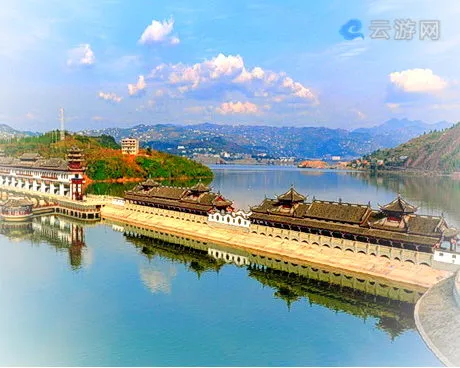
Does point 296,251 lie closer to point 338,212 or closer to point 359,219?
point 338,212

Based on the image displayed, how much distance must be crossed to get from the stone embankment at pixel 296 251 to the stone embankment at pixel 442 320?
1903mm

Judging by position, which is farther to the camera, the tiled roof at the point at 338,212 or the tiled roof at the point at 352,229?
the tiled roof at the point at 338,212

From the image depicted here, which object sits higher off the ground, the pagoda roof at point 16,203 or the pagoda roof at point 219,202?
the pagoda roof at point 219,202

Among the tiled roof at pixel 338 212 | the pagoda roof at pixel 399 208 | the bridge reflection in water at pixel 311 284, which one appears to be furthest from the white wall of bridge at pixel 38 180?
the pagoda roof at pixel 399 208

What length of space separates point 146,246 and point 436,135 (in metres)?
118

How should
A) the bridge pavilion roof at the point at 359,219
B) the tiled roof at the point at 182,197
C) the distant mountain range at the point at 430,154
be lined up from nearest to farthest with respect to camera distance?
the bridge pavilion roof at the point at 359,219 < the tiled roof at the point at 182,197 < the distant mountain range at the point at 430,154

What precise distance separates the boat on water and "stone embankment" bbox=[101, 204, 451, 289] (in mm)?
9186

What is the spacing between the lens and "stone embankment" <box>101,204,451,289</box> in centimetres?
2328

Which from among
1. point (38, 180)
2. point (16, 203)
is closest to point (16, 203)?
point (16, 203)

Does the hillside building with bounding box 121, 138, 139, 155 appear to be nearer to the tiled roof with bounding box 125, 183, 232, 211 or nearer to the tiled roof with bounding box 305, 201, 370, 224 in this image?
the tiled roof with bounding box 125, 183, 232, 211

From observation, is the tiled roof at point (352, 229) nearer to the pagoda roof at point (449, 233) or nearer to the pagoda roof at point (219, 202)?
the pagoda roof at point (449, 233)

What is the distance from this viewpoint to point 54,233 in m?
37.7

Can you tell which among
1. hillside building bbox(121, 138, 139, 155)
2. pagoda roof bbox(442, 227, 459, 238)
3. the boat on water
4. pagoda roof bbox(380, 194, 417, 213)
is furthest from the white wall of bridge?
hillside building bbox(121, 138, 139, 155)

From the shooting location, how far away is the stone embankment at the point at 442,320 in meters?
15.1
